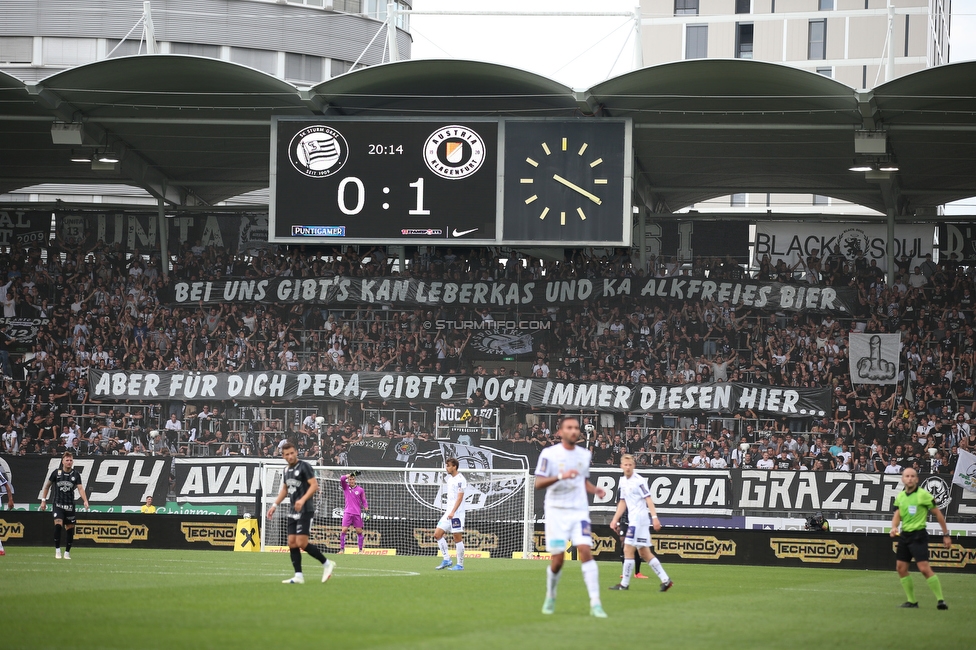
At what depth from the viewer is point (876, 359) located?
35062mm

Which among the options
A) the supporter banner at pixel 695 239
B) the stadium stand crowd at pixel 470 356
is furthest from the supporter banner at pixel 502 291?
the supporter banner at pixel 695 239

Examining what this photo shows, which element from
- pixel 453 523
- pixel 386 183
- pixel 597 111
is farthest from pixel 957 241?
pixel 453 523

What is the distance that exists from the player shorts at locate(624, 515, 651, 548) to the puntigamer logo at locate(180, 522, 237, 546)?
528 inches

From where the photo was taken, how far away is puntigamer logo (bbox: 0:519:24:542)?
27.7 meters

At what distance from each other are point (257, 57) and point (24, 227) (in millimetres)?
20231

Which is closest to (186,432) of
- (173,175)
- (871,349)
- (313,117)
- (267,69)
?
(173,175)

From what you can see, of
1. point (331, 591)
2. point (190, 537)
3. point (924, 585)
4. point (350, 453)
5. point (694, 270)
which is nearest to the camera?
point (331, 591)

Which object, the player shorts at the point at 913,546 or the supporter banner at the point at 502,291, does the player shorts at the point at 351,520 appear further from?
the player shorts at the point at 913,546

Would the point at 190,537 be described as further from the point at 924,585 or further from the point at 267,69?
the point at 267,69

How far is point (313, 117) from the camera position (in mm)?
28922

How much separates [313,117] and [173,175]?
11100 millimetres

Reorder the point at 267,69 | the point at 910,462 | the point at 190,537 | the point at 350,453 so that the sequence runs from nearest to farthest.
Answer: the point at 190,537 < the point at 910,462 < the point at 350,453 < the point at 267,69

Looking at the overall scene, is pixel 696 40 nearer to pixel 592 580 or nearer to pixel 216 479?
pixel 216 479

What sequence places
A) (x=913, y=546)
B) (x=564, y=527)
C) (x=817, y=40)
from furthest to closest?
(x=817, y=40) → (x=913, y=546) → (x=564, y=527)
